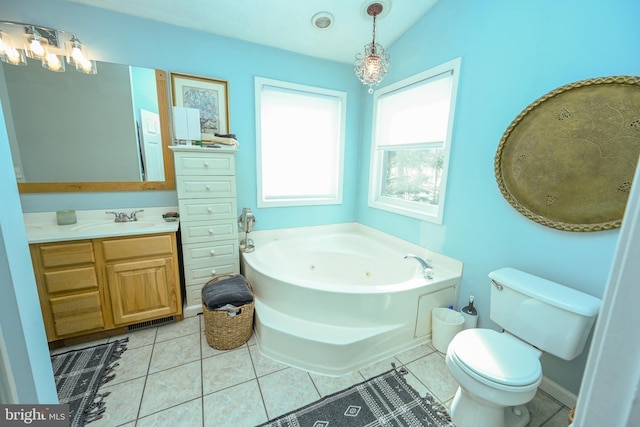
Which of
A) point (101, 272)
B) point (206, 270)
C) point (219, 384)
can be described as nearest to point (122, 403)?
point (219, 384)

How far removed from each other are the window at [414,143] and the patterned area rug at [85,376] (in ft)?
8.45

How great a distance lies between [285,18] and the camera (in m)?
2.10

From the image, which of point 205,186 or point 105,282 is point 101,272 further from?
point 205,186

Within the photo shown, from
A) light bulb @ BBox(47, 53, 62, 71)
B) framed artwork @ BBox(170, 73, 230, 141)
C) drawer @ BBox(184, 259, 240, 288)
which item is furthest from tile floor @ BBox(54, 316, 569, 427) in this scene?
light bulb @ BBox(47, 53, 62, 71)

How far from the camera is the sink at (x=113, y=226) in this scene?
1.87 metres

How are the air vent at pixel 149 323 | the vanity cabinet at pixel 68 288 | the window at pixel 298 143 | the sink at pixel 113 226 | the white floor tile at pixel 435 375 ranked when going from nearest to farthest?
the white floor tile at pixel 435 375 → the vanity cabinet at pixel 68 288 → the sink at pixel 113 226 → the air vent at pixel 149 323 → the window at pixel 298 143

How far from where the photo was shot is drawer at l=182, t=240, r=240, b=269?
2139 mm

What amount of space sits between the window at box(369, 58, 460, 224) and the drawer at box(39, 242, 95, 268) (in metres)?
2.54

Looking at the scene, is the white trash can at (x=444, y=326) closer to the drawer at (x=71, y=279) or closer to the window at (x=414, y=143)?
the window at (x=414, y=143)

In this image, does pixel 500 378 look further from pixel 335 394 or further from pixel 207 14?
pixel 207 14

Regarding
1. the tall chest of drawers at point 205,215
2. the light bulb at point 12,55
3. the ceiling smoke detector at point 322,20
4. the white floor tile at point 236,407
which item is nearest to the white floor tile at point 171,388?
the white floor tile at point 236,407

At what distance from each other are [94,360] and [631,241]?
2584mm

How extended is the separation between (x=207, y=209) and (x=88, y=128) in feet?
3.57

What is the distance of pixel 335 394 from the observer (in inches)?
59.7
